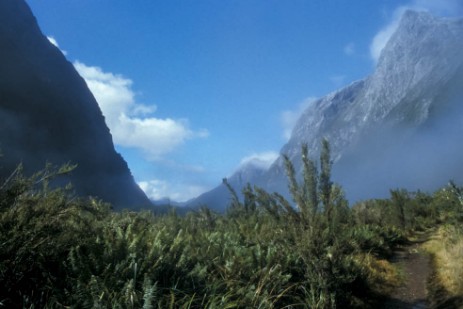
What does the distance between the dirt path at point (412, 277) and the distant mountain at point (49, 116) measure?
38.6m

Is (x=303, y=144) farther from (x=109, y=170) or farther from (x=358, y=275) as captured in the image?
(x=109, y=170)

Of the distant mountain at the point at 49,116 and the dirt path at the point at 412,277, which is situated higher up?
the distant mountain at the point at 49,116

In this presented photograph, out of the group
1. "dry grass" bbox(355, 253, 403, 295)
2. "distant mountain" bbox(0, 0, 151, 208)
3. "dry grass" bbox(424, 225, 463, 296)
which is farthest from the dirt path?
"distant mountain" bbox(0, 0, 151, 208)

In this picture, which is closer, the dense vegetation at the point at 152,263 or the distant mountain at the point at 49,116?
the dense vegetation at the point at 152,263

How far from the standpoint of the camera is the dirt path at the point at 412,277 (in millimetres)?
8875

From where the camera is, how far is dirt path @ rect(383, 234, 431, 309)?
349 inches

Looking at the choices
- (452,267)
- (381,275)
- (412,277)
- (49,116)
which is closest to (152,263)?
(381,275)

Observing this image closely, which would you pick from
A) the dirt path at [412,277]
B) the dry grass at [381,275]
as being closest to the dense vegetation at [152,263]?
the dry grass at [381,275]

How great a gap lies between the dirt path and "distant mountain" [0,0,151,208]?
127 ft

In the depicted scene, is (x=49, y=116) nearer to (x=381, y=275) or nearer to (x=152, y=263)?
(x=381, y=275)

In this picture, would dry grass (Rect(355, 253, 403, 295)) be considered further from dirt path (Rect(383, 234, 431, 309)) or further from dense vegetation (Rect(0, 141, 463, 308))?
dirt path (Rect(383, 234, 431, 309))

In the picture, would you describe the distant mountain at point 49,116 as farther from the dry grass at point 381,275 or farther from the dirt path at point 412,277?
the dry grass at point 381,275

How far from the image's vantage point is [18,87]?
60875 mm

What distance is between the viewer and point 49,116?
6494 centimetres
